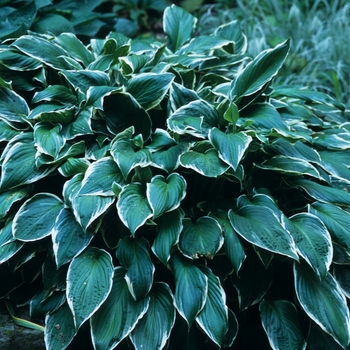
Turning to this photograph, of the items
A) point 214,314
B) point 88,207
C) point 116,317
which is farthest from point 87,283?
point 214,314

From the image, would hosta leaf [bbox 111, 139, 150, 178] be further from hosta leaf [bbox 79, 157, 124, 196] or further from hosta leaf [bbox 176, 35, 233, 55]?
hosta leaf [bbox 176, 35, 233, 55]

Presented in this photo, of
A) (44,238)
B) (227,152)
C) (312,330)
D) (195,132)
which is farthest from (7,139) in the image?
(312,330)

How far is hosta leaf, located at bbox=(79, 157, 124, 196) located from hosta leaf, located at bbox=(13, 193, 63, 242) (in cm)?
19

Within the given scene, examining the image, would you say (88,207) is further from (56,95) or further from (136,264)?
(56,95)

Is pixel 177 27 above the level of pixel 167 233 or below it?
above

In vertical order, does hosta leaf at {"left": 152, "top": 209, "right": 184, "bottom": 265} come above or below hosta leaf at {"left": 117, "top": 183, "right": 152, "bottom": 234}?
below

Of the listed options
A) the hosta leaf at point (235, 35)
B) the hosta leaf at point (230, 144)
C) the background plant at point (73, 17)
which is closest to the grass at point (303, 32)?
the background plant at point (73, 17)

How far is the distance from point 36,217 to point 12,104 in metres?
0.70

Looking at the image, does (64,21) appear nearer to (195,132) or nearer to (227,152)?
(195,132)

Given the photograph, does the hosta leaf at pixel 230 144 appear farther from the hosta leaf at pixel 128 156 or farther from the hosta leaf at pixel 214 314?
the hosta leaf at pixel 214 314

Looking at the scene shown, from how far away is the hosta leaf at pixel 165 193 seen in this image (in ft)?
6.43

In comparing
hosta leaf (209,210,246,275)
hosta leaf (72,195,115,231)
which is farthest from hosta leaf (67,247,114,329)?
hosta leaf (209,210,246,275)

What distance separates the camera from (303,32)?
16.1 ft

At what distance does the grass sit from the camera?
4.43 metres
